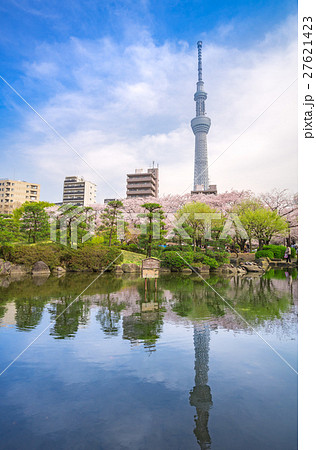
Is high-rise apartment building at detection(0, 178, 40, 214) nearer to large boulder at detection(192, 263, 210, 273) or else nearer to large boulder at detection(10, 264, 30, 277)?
large boulder at detection(10, 264, 30, 277)

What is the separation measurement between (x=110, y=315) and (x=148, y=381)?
124 inches

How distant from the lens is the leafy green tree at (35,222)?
717 inches

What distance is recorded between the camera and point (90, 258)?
55.1 feet

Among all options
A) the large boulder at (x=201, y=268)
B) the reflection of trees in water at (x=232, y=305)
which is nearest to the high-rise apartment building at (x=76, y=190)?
the large boulder at (x=201, y=268)

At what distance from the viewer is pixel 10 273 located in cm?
1480

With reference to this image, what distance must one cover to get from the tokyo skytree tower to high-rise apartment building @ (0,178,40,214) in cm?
3761

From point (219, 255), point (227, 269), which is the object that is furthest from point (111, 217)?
point (227, 269)

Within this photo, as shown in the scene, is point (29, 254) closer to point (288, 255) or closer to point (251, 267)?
point (251, 267)

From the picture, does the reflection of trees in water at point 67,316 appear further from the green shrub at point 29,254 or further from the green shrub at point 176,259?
the green shrub at point 176,259

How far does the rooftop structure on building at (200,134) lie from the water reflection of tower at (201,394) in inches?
2139

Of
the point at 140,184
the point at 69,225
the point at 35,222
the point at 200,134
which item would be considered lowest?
the point at 69,225

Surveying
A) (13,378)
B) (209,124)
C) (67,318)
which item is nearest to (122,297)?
(67,318)

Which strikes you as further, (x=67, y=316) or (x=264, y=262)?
(x=264, y=262)

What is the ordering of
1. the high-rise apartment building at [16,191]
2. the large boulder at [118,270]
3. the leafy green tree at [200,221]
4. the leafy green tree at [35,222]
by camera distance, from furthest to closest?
the high-rise apartment building at [16,191]
the leafy green tree at [200,221]
the leafy green tree at [35,222]
the large boulder at [118,270]
